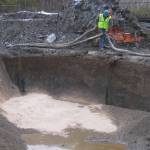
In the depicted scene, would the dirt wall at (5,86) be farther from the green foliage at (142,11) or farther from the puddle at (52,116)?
the green foliage at (142,11)

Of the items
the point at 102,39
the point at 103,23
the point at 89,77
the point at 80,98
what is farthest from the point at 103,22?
the point at 80,98

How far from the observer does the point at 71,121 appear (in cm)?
1686

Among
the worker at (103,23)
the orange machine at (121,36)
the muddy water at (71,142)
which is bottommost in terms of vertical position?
the muddy water at (71,142)

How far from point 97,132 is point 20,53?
613 cm

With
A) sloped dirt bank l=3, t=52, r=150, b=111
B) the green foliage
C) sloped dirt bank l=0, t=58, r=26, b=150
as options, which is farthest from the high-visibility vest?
the green foliage

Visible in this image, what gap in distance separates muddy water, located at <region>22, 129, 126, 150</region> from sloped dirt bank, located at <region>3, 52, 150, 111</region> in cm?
320

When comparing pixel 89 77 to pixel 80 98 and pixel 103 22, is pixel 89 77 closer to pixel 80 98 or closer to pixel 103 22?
pixel 80 98

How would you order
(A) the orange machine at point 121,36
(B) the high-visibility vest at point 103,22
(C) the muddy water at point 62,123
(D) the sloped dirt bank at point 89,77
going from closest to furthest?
(C) the muddy water at point 62,123, (D) the sloped dirt bank at point 89,77, (B) the high-visibility vest at point 103,22, (A) the orange machine at point 121,36

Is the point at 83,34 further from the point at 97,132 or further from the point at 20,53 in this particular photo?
the point at 97,132

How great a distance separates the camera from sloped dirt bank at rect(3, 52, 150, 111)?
1830 centimetres

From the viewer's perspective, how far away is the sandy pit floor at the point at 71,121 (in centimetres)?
1515

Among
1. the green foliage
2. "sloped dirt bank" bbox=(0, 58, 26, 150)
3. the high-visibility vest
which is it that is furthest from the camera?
the green foliage

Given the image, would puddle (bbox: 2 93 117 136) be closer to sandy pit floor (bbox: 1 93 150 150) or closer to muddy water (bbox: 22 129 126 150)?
sandy pit floor (bbox: 1 93 150 150)

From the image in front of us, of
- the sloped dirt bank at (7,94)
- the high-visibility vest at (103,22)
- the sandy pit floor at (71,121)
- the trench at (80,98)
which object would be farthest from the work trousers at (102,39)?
the sloped dirt bank at (7,94)
